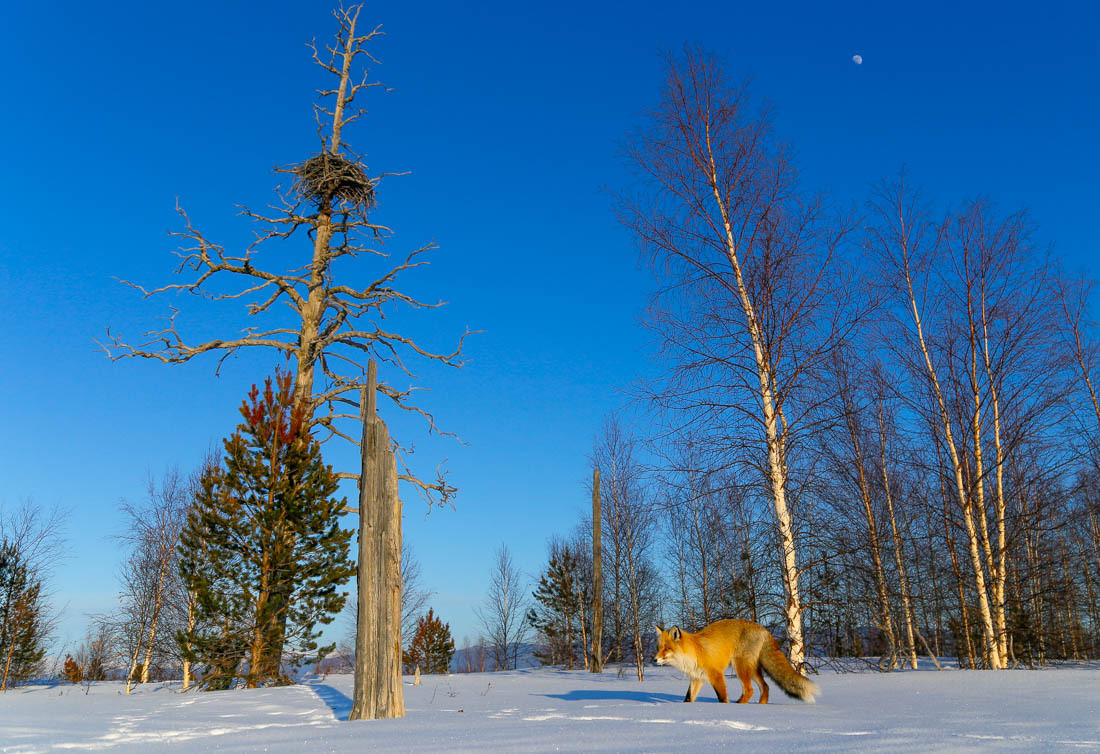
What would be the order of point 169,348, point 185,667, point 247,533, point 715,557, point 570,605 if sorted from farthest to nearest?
point 570,605 < point 715,557 < point 185,667 < point 169,348 < point 247,533

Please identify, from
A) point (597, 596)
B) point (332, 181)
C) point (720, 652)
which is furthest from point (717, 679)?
point (597, 596)

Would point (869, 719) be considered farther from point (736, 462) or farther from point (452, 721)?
point (736, 462)

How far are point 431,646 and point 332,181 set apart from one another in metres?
31.2

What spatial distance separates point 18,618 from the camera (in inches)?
970

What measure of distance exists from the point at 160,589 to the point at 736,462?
23.2m

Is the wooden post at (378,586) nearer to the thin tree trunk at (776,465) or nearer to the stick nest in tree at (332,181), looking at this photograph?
the thin tree trunk at (776,465)

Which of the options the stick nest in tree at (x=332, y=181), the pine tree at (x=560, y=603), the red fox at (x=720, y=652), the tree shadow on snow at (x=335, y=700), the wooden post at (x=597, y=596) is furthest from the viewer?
the pine tree at (x=560, y=603)

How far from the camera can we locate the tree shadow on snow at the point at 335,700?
716 centimetres

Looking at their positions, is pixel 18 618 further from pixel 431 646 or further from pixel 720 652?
pixel 720 652

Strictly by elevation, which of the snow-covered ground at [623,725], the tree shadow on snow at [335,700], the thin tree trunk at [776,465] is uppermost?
the thin tree trunk at [776,465]

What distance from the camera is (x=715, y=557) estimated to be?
3388 centimetres

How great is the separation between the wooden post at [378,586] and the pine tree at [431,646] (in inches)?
1344

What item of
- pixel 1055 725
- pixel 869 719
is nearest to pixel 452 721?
pixel 869 719

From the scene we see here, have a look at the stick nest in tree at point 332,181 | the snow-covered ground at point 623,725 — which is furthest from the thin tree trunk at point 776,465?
the stick nest in tree at point 332,181
